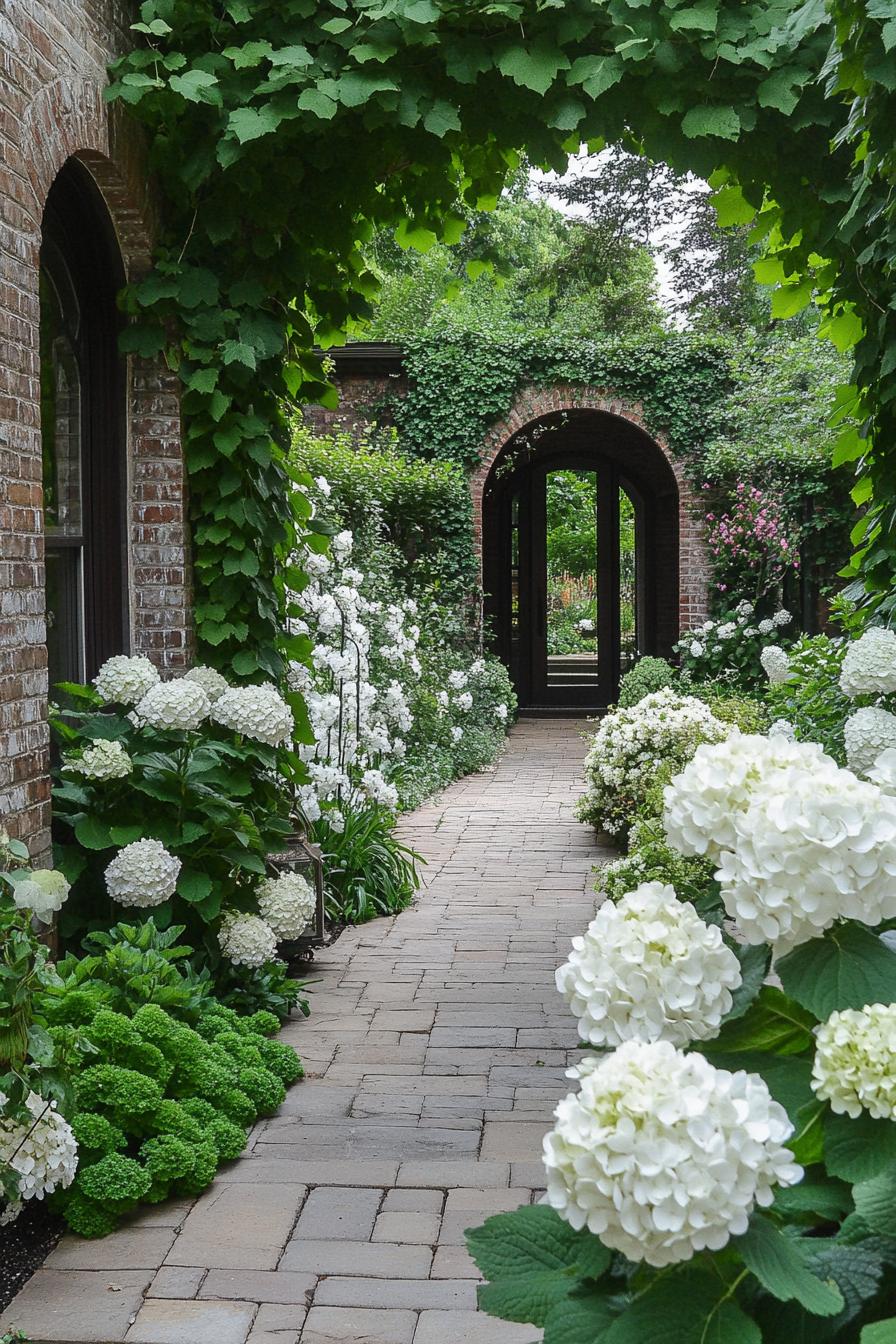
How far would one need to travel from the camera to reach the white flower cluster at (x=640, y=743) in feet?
22.1

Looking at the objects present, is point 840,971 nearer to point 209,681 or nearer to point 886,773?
point 886,773

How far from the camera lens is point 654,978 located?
1317mm

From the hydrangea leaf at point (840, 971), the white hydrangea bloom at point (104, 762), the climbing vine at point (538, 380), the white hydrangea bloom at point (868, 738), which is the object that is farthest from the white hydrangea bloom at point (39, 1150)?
the climbing vine at point (538, 380)

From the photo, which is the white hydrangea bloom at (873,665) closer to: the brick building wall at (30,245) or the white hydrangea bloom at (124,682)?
the white hydrangea bloom at (124,682)

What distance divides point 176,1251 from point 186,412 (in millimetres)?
2805

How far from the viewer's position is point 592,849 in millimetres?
7469

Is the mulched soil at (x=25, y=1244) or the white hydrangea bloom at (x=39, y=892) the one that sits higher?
the white hydrangea bloom at (x=39, y=892)

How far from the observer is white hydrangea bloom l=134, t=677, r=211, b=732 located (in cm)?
390

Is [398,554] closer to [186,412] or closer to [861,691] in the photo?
[186,412]

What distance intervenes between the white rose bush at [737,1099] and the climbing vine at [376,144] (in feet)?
9.30

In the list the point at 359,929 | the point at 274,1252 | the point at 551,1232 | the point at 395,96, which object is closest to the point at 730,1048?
the point at 551,1232

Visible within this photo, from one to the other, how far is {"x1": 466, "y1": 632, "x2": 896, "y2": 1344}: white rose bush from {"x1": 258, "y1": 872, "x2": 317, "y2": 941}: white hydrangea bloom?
9.90ft

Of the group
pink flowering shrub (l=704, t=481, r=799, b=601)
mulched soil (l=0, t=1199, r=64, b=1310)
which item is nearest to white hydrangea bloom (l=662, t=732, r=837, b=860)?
mulched soil (l=0, t=1199, r=64, b=1310)

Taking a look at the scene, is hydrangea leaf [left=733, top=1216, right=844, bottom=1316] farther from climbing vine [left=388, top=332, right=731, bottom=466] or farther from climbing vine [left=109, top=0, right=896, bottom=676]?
climbing vine [left=388, top=332, right=731, bottom=466]
